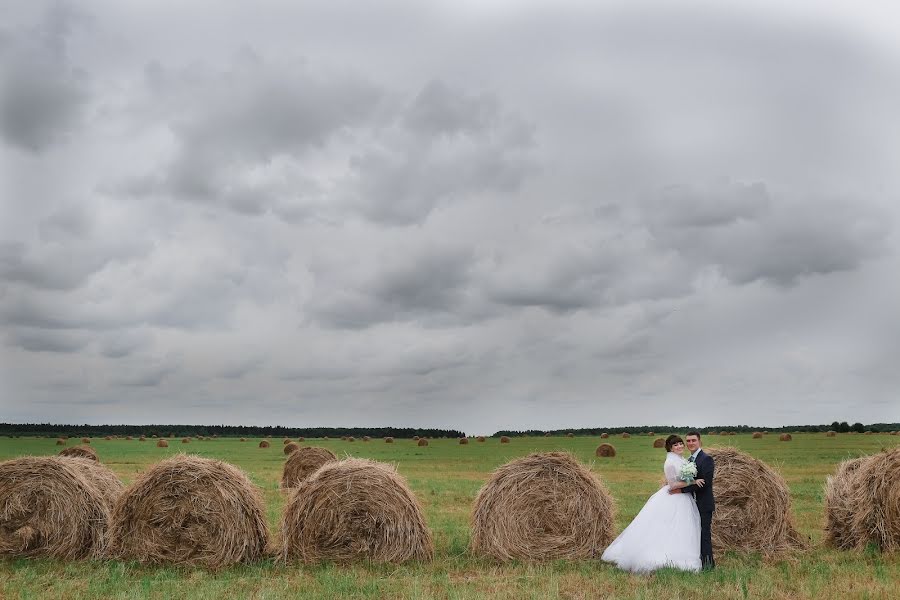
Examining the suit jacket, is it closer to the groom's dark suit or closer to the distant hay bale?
the groom's dark suit

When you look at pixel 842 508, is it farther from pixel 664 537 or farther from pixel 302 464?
pixel 302 464

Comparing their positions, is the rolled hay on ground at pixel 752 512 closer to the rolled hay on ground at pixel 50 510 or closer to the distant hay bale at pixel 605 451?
the rolled hay on ground at pixel 50 510

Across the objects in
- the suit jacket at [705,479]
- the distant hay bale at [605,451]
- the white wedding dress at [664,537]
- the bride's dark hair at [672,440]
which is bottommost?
the distant hay bale at [605,451]

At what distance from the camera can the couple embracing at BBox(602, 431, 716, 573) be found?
12258 millimetres

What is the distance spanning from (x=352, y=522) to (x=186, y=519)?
9.33 feet

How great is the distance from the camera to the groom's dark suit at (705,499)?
12.6 m

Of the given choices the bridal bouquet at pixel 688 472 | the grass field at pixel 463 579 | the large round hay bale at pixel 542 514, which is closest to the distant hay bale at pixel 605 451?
the grass field at pixel 463 579

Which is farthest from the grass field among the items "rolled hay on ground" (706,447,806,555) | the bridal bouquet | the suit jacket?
the bridal bouquet

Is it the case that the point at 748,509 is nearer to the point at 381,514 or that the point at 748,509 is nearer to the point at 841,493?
the point at 841,493

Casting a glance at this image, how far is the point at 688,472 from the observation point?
12562mm

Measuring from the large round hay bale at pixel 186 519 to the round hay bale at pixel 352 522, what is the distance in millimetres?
706

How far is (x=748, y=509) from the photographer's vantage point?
1462 cm

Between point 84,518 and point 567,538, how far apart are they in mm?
8782

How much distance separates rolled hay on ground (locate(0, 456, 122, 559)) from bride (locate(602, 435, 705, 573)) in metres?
9.21
